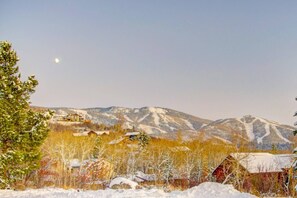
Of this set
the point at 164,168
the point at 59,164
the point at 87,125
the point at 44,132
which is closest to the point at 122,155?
the point at 164,168

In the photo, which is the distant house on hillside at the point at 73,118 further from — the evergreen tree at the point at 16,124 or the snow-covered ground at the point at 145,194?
the snow-covered ground at the point at 145,194

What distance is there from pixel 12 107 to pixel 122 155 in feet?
137

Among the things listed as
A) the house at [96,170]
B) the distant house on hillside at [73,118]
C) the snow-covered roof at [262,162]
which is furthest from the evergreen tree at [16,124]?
the distant house on hillside at [73,118]

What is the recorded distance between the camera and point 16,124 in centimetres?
1822

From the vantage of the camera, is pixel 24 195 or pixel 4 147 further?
pixel 4 147

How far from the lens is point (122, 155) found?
5862 centimetres

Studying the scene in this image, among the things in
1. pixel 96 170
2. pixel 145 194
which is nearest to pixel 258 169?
pixel 96 170

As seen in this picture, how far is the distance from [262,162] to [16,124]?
2820 cm

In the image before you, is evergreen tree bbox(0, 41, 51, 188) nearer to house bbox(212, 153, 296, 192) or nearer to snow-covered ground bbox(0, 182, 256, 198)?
→ snow-covered ground bbox(0, 182, 256, 198)

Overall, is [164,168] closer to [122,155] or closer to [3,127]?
[122,155]

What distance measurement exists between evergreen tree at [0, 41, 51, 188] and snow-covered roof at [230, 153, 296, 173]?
2172 cm

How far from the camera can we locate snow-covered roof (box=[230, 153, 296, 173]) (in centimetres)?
3525

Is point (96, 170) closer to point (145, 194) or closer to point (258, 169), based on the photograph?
point (258, 169)

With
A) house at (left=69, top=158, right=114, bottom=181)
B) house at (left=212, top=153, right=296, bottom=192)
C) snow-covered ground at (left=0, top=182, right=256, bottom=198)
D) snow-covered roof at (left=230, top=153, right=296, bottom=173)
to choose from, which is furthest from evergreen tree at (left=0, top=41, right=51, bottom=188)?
snow-covered roof at (left=230, top=153, right=296, bottom=173)
